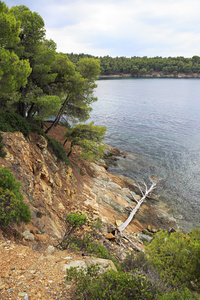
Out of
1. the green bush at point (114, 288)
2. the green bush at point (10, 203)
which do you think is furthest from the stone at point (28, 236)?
the green bush at point (114, 288)

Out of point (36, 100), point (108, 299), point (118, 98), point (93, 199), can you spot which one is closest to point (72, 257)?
point (108, 299)

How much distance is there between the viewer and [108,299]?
4559 millimetres

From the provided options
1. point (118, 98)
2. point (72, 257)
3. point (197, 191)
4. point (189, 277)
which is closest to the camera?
point (189, 277)

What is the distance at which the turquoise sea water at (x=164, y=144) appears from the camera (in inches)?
850

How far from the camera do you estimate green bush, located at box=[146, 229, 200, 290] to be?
650cm

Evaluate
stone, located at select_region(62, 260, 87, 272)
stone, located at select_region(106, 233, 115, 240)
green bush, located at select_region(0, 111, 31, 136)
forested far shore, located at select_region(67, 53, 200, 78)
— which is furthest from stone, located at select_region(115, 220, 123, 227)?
Result: forested far shore, located at select_region(67, 53, 200, 78)

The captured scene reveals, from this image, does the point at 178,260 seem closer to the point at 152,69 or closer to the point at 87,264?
the point at 87,264

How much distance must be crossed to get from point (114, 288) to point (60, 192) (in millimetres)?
9044

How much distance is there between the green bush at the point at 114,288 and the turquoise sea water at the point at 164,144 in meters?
14.6

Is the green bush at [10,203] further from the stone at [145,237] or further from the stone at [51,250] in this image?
the stone at [145,237]

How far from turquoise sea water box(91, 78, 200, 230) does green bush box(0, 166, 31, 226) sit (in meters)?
15.9

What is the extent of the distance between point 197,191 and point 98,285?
21.5 metres

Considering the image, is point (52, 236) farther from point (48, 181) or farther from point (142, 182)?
point (142, 182)

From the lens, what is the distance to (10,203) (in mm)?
6879
